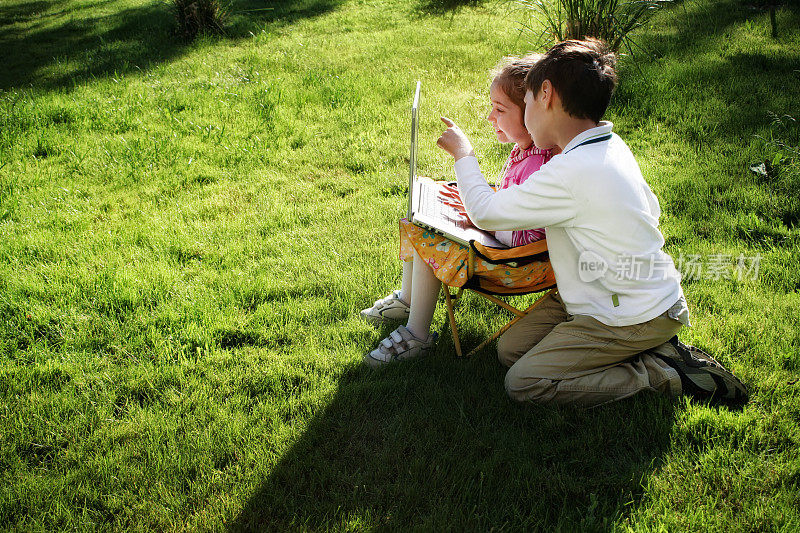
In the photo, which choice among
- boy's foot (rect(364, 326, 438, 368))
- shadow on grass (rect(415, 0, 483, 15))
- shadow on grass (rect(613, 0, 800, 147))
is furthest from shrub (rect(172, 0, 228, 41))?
boy's foot (rect(364, 326, 438, 368))

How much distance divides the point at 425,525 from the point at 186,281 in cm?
219

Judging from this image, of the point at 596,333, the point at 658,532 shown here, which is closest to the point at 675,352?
the point at 596,333

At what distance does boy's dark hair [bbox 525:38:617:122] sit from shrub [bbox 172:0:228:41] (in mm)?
7154

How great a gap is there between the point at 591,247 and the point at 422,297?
0.89 metres

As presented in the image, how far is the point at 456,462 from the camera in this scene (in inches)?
97.0

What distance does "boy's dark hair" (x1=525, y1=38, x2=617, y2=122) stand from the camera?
2.34 meters

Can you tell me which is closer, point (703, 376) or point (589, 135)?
point (589, 135)

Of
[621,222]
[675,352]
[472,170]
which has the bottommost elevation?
[675,352]

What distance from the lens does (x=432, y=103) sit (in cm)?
605

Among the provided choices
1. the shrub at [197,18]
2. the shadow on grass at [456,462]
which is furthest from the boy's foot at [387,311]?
the shrub at [197,18]

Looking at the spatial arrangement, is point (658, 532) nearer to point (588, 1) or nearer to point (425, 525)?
point (425, 525)

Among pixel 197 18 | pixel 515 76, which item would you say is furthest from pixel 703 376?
pixel 197 18

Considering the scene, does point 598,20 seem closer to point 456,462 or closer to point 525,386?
point 525,386

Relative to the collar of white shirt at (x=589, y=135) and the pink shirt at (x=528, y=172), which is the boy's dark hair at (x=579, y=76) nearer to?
the collar of white shirt at (x=589, y=135)
